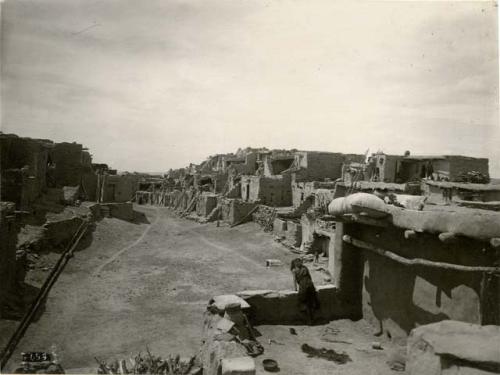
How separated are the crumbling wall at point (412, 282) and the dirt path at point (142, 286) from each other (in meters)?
6.49

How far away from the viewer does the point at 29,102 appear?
1051 cm

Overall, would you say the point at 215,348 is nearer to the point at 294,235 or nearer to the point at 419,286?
the point at 419,286

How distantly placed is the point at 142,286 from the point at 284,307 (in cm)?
1219

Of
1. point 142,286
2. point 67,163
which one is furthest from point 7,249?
point 67,163

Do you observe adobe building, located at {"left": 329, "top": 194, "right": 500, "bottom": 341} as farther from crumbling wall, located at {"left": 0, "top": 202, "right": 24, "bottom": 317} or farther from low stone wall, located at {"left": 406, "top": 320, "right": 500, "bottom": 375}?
A: crumbling wall, located at {"left": 0, "top": 202, "right": 24, "bottom": 317}

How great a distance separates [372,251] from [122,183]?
33472 millimetres

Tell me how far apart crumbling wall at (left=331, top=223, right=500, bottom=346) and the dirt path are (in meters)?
6.49

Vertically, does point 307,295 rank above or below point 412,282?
below

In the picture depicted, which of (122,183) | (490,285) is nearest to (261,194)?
(122,183)

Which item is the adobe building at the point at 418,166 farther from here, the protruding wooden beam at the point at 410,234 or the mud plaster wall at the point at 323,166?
the protruding wooden beam at the point at 410,234

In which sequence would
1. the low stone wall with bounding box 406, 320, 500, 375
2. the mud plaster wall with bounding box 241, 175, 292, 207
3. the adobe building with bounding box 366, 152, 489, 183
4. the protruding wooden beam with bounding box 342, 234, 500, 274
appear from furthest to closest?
1. the mud plaster wall with bounding box 241, 175, 292, 207
2. the adobe building with bounding box 366, 152, 489, 183
3. the protruding wooden beam with bounding box 342, 234, 500, 274
4. the low stone wall with bounding box 406, 320, 500, 375

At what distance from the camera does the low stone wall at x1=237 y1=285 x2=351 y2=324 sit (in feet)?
24.4

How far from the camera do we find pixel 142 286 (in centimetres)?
1814

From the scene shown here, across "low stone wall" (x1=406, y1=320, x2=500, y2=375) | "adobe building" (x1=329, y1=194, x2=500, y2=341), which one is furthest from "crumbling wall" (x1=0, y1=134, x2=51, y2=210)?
"low stone wall" (x1=406, y1=320, x2=500, y2=375)
